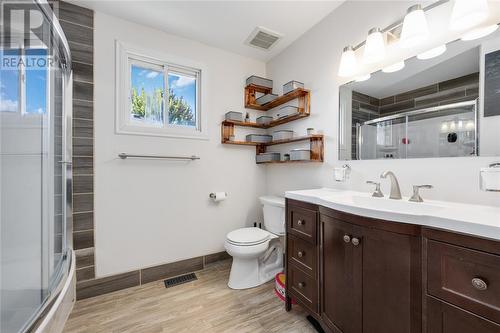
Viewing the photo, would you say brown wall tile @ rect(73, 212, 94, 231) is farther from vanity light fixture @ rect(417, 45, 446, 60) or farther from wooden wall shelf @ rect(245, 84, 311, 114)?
vanity light fixture @ rect(417, 45, 446, 60)

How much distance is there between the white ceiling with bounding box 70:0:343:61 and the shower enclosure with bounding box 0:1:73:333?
680 millimetres

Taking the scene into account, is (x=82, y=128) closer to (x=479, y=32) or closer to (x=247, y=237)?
(x=247, y=237)

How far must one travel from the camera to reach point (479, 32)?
42.8 inches

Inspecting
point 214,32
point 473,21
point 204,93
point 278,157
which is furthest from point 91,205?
point 473,21

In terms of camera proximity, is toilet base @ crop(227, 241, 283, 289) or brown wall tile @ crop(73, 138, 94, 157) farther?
toilet base @ crop(227, 241, 283, 289)

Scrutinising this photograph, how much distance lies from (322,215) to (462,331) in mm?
675

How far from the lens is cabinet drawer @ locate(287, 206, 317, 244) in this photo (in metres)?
1.35

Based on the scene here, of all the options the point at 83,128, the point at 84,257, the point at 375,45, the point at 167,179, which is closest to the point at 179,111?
the point at 167,179

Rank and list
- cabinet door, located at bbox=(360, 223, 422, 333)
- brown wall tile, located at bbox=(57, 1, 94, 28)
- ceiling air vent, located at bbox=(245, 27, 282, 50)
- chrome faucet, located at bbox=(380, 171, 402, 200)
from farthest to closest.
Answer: ceiling air vent, located at bbox=(245, 27, 282, 50) → brown wall tile, located at bbox=(57, 1, 94, 28) → chrome faucet, located at bbox=(380, 171, 402, 200) → cabinet door, located at bbox=(360, 223, 422, 333)

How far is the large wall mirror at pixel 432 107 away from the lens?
1.06m

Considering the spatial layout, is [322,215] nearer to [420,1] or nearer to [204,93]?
[420,1]

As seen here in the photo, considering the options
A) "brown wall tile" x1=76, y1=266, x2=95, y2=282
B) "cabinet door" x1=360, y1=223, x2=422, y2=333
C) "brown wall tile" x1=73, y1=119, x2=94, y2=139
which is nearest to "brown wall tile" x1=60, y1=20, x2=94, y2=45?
"brown wall tile" x1=73, y1=119, x2=94, y2=139

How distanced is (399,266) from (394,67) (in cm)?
126

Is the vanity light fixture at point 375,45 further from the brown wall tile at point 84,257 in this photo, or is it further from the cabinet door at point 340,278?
the brown wall tile at point 84,257
